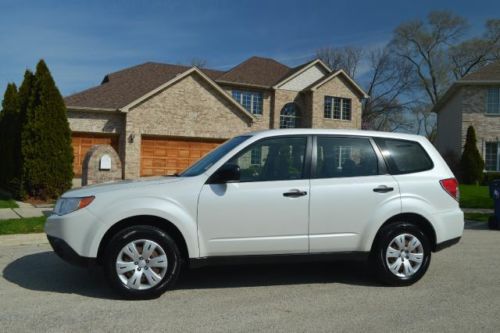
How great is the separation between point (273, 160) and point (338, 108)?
26757 mm

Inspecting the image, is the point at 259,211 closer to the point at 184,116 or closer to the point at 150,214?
the point at 150,214

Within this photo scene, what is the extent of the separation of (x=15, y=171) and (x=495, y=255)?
45.7 ft

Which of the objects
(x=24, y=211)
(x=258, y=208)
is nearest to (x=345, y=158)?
(x=258, y=208)

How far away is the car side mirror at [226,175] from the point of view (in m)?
5.25

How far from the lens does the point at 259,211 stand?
535cm

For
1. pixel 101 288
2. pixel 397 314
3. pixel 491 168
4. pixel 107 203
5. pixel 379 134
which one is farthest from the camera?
pixel 491 168

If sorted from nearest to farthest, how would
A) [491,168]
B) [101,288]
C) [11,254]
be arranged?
[101,288], [11,254], [491,168]

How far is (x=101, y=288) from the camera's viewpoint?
5.55m

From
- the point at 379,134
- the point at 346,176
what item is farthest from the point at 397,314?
the point at 379,134

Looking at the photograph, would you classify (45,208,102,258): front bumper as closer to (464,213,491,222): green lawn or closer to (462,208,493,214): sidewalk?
(464,213,491,222): green lawn

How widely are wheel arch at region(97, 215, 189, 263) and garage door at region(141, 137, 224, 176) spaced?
16.6 metres

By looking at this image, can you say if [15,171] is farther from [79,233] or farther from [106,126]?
[79,233]

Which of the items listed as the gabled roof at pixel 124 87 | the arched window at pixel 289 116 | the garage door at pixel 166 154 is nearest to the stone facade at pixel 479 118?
the arched window at pixel 289 116

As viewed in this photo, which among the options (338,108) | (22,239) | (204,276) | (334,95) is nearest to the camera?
(204,276)
